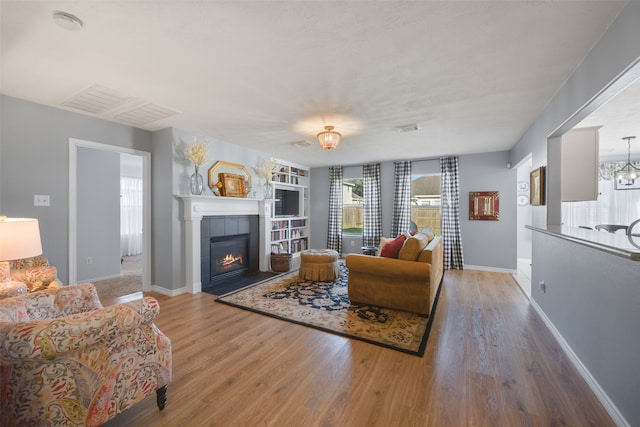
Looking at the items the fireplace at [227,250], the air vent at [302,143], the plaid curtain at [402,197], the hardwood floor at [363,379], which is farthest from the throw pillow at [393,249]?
the plaid curtain at [402,197]

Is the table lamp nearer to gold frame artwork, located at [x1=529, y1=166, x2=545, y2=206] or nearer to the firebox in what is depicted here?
the firebox

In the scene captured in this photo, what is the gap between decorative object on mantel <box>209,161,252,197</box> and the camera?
4.28 m

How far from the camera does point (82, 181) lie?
4363 mm

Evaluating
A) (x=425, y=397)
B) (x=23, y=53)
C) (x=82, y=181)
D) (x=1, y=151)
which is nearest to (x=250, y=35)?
(x=23, y=53)

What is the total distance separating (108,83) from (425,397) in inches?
147

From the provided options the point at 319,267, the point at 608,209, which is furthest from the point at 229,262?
the point at 608,209

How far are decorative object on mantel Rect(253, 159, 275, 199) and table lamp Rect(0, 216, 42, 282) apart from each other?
11.1ft

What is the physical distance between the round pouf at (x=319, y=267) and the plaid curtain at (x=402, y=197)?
2.29 meters

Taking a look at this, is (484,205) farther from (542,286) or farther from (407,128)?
(407,128)

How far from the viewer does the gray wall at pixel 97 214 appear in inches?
172

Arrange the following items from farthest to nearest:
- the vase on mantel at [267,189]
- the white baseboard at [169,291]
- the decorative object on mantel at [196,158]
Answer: the vase on mantel at [267,189] → the decorative object on mantel at [196,158] → the white baseboard at [169,291]

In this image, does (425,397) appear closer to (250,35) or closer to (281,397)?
(281,397)

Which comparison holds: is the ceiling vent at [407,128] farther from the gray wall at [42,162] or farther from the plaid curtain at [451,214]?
the gray wall at [42,162]

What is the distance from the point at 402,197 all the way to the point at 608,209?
4.44 meters
